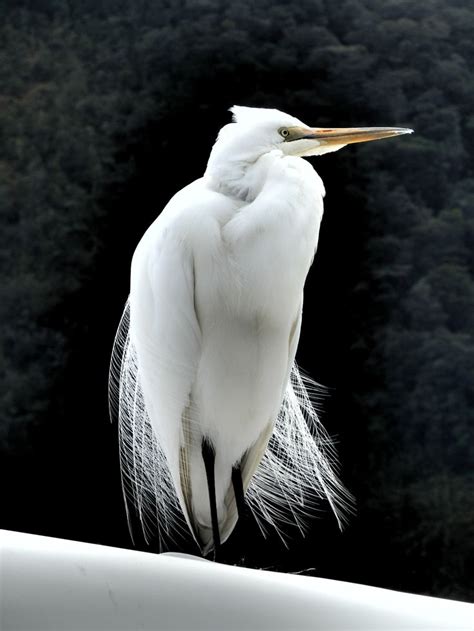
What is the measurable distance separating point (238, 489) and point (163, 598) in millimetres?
660

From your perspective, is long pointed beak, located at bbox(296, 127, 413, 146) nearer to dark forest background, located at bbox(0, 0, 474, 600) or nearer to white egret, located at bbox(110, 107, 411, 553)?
white egret, located at bbox(110, 107, 411, 553)

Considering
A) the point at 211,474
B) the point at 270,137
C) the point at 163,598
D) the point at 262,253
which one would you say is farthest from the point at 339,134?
the point at 163,598

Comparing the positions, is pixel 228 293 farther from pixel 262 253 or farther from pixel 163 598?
pixel 163 598

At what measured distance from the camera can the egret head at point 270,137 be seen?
1.26 m

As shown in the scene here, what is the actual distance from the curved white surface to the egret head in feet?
2.04

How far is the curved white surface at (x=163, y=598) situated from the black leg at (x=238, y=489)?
52 centimetres

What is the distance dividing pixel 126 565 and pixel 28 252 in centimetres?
182

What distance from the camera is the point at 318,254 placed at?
7.91 feet

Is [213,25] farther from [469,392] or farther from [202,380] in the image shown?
[202,380]

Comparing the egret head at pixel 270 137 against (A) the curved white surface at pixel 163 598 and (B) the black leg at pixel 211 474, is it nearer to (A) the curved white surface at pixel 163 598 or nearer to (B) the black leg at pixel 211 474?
(B) the black leg at pixel 211 474

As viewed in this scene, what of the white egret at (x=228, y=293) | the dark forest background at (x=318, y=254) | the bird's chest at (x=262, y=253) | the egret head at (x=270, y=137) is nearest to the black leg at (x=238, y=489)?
the white egret at (x=228, y=293)

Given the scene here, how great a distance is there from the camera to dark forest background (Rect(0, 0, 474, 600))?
241 centimetres

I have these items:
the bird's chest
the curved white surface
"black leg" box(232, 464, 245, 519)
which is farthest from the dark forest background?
the curved white surface

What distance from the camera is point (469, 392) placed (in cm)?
250
